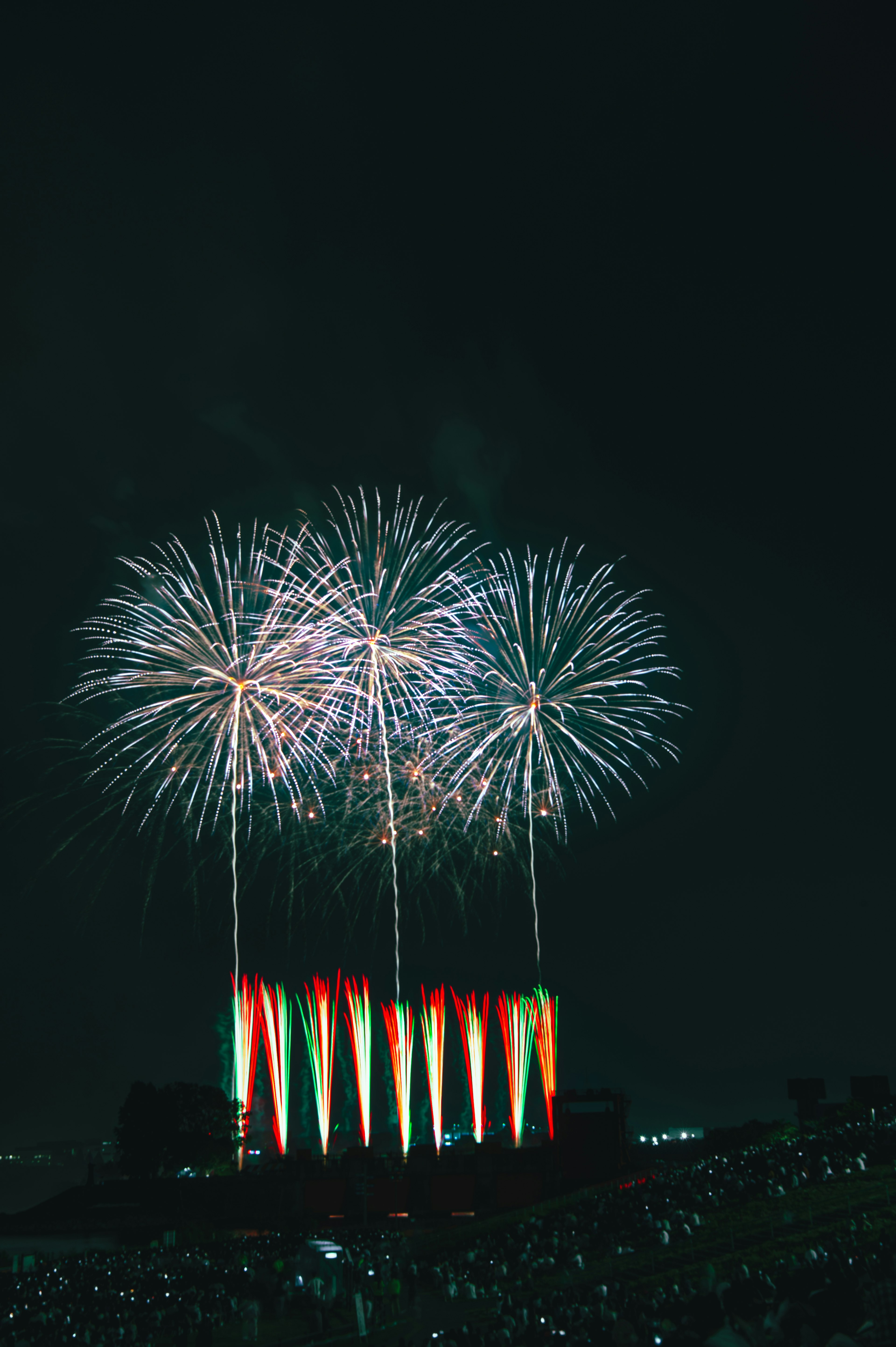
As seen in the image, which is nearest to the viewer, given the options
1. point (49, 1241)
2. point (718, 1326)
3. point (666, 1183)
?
point (718, 1326)

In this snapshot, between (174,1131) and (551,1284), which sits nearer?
(551,1284)

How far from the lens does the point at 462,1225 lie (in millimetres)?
52938

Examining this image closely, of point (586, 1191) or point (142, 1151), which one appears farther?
point (142, 1151)

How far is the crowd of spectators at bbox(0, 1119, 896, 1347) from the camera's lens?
15875 millimetres

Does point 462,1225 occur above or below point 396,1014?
below

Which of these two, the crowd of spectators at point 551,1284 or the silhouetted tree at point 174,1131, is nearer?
the crowd of spectators at point 551,1284

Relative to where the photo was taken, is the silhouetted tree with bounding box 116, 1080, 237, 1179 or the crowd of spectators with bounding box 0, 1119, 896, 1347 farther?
the silhouetted tree with bounding box 116, 1080, 237, 1179

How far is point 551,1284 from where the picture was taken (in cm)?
3170

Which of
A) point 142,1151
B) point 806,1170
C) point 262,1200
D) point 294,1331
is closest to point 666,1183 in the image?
point 806,1170

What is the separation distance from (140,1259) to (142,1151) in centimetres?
3169

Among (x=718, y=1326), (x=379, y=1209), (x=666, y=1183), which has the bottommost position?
(x=379, y=1209)

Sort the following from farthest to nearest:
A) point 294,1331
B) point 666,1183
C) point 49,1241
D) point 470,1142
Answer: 1. point 470,1142
2. point 49,1241
3. point 666,1183
4. point 294,1331

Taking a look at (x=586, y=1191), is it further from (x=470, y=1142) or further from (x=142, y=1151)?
(x=142, y=1151)

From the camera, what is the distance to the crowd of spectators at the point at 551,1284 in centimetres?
1588
